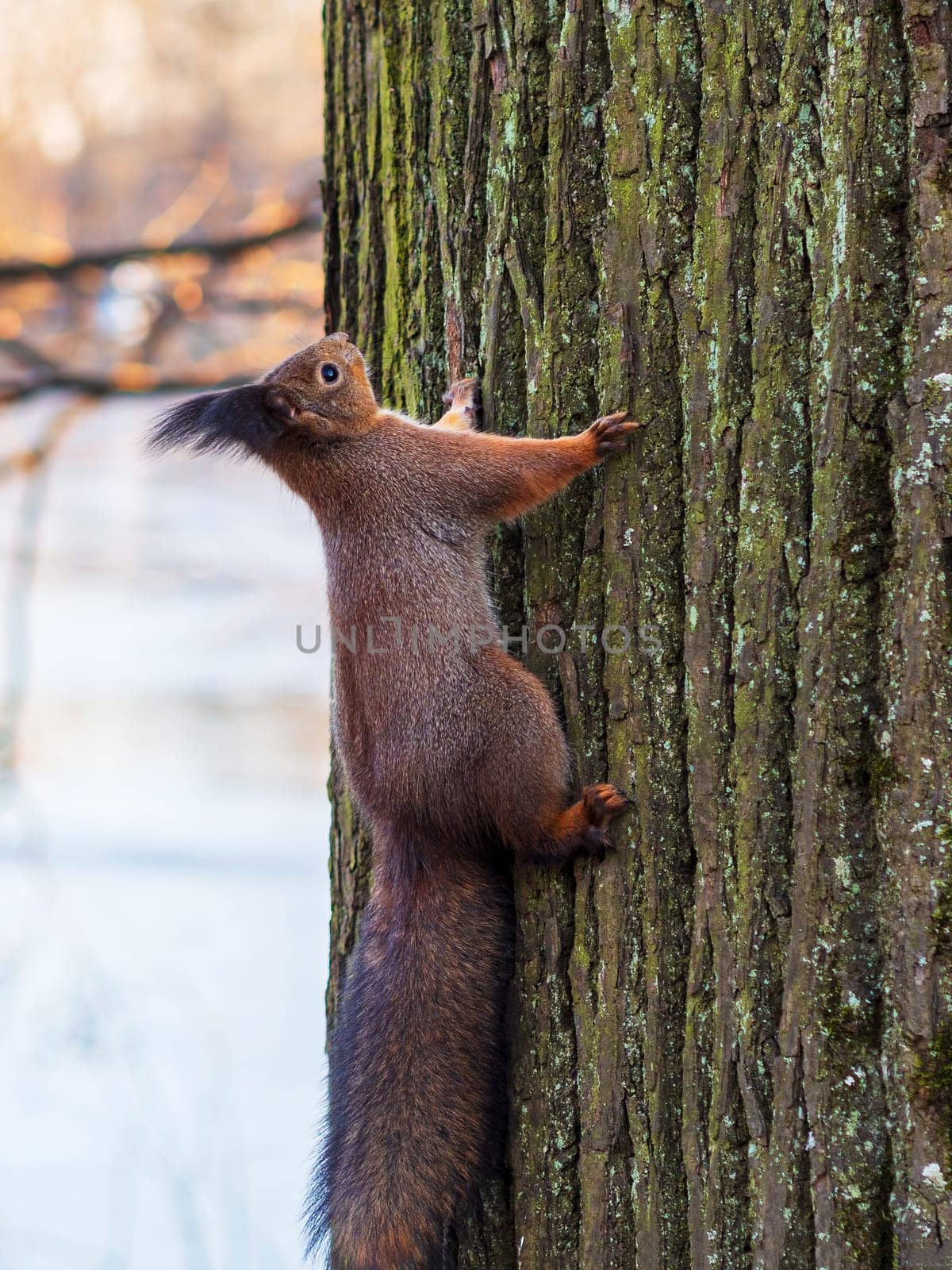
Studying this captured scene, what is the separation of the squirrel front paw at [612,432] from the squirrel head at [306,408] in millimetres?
724

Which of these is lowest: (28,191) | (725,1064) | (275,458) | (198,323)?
(725,1064)

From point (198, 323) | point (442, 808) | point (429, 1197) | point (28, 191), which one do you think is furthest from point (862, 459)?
point (28, 191)

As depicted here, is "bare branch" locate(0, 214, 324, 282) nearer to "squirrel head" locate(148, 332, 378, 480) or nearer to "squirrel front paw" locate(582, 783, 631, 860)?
"squirrel head" locate(148, 332, 378, 480)

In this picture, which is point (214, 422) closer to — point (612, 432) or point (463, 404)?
point (463, 404)

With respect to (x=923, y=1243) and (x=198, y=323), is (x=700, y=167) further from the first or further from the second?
(x=198, y=323)

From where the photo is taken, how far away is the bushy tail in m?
1.90

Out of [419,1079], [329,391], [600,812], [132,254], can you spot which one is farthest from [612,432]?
[132,254]

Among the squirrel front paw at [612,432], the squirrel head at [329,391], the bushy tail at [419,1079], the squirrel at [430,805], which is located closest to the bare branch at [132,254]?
the squirrel head at [329,391]

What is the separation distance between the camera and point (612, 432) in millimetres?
1861

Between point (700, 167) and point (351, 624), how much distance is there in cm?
97

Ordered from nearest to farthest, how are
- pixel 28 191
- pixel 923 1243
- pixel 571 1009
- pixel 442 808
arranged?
pixel 923 1243 → pixel 571 1009 → pixel 442 808 → pixel 28 191

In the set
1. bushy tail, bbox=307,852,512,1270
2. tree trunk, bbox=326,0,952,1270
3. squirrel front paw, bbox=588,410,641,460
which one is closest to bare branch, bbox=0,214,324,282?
tree trunk, bbox=326,0,952,1270

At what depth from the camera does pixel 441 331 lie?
88.1 inches

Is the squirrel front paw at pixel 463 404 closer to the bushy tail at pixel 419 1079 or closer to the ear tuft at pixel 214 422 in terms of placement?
the ear tuft at pixel 214 422
